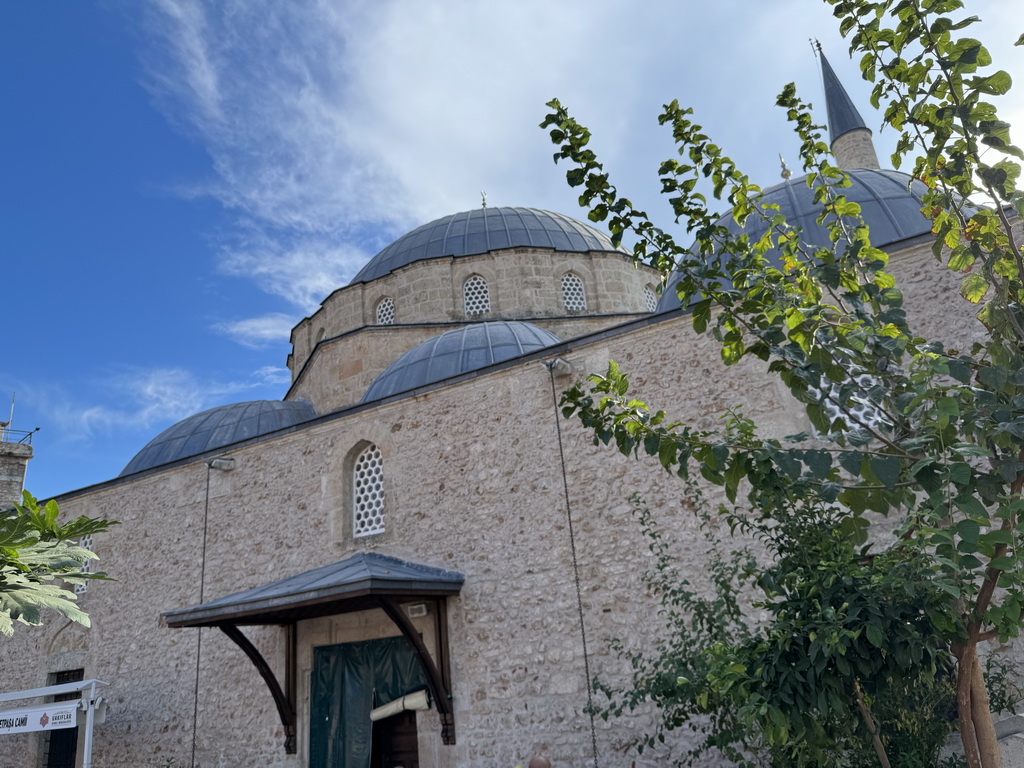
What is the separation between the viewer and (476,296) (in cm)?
1295

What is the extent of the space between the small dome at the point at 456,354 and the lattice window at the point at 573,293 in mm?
3138

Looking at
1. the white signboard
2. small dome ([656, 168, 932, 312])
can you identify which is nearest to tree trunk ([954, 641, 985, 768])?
small dome ([656, 168, 932, 312])

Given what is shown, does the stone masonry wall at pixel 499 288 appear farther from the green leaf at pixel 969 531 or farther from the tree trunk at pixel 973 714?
the green leaf at pixel 969 531

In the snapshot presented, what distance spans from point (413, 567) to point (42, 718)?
14.1 ft

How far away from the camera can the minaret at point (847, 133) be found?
1347 centimetres

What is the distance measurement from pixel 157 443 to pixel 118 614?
4.02 metres

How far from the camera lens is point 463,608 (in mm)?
6746

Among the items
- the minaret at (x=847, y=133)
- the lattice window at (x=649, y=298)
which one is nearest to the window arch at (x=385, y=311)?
the lattice window at (x=649, y=298)

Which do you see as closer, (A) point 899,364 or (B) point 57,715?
(A) point 899,364

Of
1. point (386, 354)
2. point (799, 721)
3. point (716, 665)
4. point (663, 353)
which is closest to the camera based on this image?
point (799, 721)

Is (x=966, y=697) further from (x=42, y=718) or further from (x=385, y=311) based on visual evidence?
(x=385, y=311)

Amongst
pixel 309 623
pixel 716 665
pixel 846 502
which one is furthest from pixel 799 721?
pixel 309 623

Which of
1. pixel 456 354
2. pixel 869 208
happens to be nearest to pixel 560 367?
pixel 456 354

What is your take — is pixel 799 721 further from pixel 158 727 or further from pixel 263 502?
pixel 158 727
